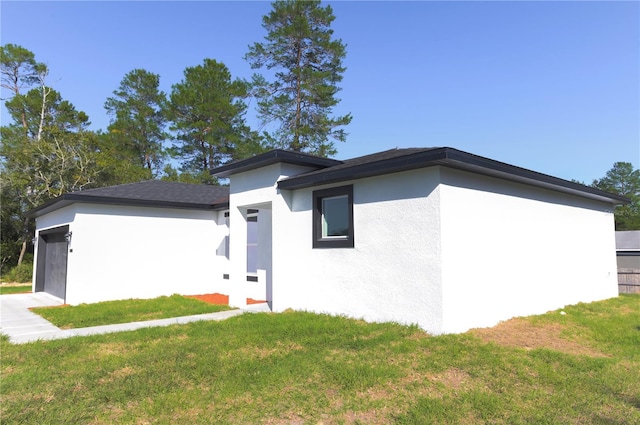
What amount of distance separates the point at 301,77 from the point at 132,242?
49.1 ft

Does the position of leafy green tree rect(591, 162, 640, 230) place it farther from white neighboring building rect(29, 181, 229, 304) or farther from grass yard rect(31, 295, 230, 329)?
grass yard rect(31, 295, 230, 329)

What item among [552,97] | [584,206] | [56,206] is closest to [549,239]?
[584,206]

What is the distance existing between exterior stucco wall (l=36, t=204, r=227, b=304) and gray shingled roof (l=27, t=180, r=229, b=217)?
305 mm

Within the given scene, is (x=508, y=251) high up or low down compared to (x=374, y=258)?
up

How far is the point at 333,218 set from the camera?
8.25 meters

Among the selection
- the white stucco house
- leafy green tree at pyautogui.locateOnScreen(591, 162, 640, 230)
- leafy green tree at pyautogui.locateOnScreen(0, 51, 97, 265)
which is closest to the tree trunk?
leafy green tree at pyautogui.locateOnScreen(0, 51, 97, 265)

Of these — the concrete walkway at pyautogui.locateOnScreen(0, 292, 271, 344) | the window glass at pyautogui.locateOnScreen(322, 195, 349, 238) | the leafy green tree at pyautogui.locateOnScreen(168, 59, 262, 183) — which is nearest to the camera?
the concrete walkway at pyautogui.locateOnScreen(0, 292, 271, 344)

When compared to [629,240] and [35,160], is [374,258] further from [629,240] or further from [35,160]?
[35,160]

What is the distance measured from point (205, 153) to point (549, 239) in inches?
909

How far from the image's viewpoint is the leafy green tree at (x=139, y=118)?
96.0 feet

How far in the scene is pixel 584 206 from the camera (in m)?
10.3

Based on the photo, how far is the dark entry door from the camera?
40.5ft

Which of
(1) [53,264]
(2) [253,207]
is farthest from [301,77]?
(1) [53,264]

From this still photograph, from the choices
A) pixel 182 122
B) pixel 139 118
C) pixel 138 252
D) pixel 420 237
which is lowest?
pixel 138 252
